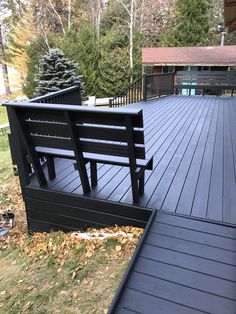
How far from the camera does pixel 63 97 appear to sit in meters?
3.67

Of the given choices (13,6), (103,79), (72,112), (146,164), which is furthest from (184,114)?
(13,6)

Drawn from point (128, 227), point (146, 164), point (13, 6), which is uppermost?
point (13, 6)

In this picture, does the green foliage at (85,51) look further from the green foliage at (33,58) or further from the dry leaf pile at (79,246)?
the dry leaf pile at (79,246)

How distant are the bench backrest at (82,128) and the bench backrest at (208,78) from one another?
24.6ft

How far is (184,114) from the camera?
19.8 ft

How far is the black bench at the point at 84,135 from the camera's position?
6.61ft

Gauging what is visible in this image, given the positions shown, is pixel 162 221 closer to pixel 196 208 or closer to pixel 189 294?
pixel 196 208

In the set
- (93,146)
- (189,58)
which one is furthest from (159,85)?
(93,146)

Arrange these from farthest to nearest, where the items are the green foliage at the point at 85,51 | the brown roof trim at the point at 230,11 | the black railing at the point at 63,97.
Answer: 1. the green foliage at the point at 85,51
2. the brown roof trim at the point at 230,11
3. the black railing at the point at 63,97

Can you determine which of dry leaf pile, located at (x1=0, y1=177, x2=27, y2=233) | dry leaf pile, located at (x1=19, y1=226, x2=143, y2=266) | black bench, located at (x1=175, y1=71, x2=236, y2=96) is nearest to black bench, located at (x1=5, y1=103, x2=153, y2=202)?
dry leaf pile, located at (x1=19, y1=226, x2=143, y2=266)

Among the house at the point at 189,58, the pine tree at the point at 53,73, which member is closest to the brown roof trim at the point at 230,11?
the pine tree at the point at 53,73

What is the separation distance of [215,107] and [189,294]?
594cm

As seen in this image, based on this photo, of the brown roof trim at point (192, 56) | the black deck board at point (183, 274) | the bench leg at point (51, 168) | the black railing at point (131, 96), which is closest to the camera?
the black deck board at point (183, 274)

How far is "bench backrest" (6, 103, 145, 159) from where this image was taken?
6.53ft
